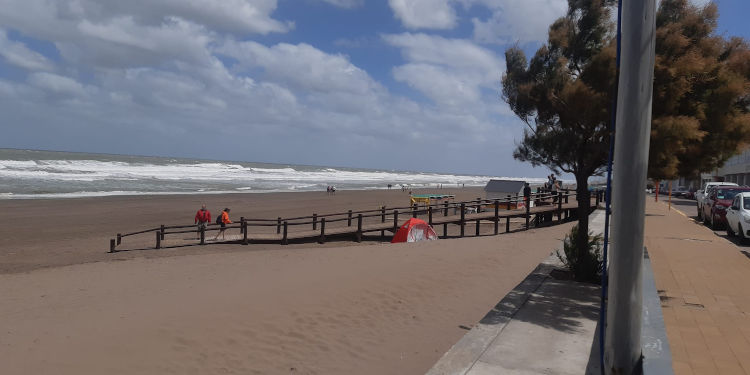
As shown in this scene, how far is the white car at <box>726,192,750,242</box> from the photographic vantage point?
13.7m

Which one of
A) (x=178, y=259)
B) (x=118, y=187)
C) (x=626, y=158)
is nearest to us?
(x=626, y=158)

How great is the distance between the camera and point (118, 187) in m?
45.8

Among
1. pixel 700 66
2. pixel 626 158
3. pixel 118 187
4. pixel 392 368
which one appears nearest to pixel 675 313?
pixel 700 66

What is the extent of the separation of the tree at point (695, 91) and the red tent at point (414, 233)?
32.1ft

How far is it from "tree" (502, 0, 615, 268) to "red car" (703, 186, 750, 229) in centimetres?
1242

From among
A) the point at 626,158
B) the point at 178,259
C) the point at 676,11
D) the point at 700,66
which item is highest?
the point at 676,11

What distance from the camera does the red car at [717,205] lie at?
17.6m

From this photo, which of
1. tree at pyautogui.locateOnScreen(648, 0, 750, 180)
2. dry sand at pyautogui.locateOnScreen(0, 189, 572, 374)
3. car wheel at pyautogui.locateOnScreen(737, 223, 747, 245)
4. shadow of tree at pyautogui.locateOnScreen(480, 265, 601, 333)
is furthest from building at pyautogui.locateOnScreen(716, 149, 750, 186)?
shadow of tree at pyautogui.locateOnScreen(480, 265, 601, 333)

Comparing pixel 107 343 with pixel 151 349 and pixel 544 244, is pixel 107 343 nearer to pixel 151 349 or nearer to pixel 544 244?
pixel 151 349

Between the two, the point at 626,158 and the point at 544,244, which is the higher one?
the point at 626,158

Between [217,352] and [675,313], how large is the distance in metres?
5.59

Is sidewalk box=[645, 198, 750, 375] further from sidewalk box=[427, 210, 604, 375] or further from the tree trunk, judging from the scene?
the tree trunk

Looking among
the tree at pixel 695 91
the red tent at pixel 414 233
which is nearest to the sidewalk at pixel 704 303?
the tree at pixel 695 91

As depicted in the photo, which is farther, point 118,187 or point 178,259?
point 118,187
